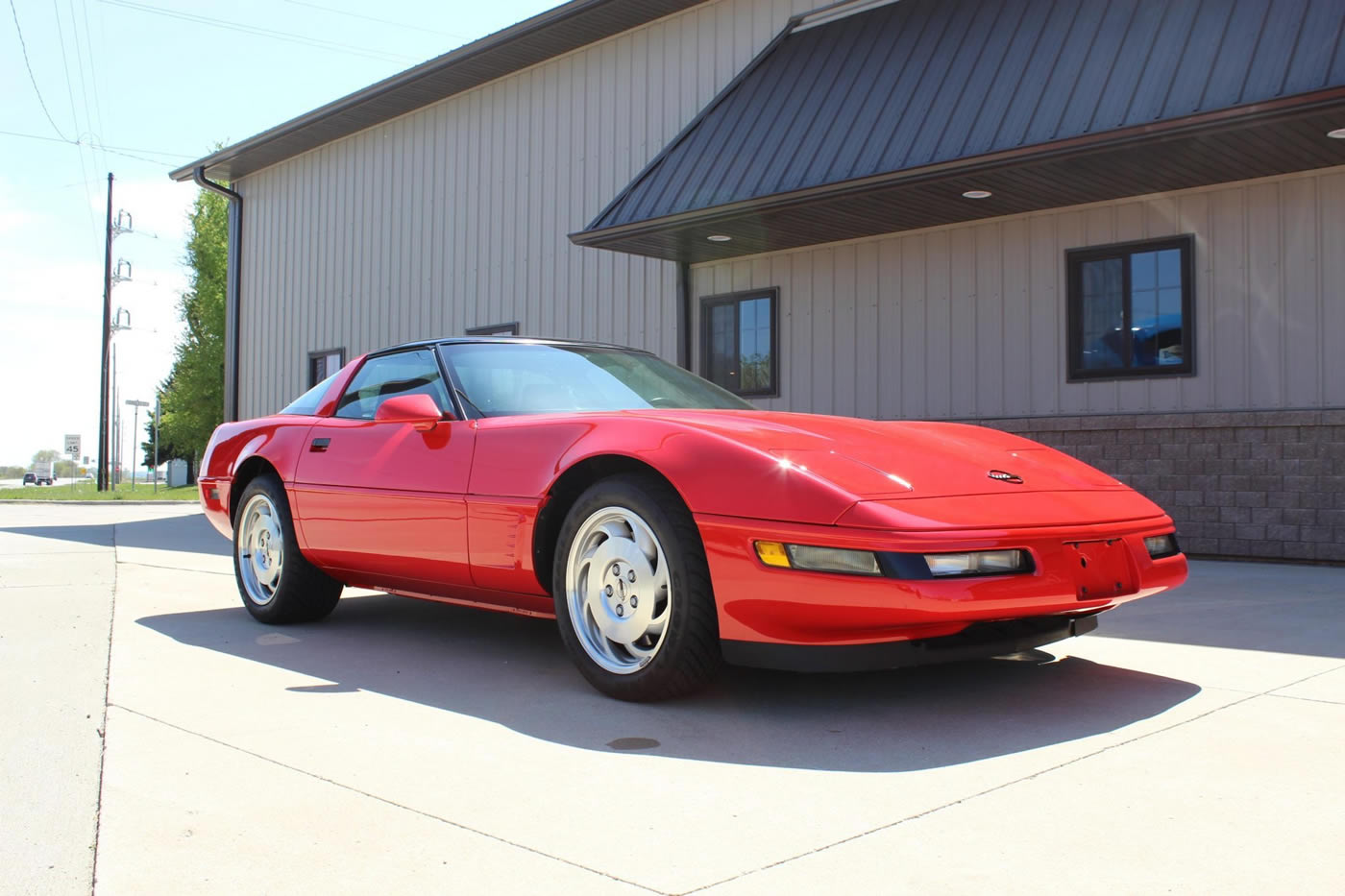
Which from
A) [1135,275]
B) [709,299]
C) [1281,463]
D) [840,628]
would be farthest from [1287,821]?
[709,299]

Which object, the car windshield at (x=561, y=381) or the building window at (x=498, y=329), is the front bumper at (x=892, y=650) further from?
the building window at (x=498, y=329)

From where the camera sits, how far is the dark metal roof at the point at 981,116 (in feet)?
23.9

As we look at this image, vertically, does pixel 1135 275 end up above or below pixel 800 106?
below

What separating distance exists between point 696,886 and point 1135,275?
817 centimetres

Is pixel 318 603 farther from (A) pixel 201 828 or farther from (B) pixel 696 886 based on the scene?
(B) pixel 696 886

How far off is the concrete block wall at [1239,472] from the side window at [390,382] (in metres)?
6.13

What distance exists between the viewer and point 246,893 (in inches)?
83.0

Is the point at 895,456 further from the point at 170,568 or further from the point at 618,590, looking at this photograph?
the point at 170,568

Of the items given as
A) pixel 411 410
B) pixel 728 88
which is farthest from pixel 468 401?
pixel 728 88

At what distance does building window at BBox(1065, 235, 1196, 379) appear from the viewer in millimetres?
8805

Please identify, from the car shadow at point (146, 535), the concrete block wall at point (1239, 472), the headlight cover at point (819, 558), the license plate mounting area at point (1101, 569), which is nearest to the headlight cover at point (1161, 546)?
the license plate mounting area at point (1101, 569)

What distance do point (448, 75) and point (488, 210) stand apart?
192 centimetres

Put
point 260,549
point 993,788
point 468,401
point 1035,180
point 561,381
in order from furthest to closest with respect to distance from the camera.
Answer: point 1035,180 → point 260,549 → point 561,381 → point 468,401 → point 993,788

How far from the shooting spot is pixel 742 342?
39.7 ft
